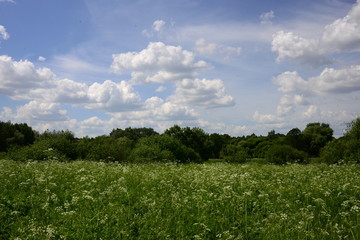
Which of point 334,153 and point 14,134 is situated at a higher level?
point 14,134

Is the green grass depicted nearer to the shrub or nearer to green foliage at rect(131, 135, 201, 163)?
green foliage at rect(131, 135, 201, 163)

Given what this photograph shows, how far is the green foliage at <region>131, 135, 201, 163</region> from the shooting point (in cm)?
3281

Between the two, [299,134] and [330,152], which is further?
[299,134]

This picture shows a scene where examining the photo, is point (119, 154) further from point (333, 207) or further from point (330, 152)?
point (333, 207)

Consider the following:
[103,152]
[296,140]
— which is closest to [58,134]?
[103,152]

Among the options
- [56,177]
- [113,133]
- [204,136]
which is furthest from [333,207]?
[113,133]

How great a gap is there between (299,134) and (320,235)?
257 feet

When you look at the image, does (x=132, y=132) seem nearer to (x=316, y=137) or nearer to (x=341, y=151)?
(x=316, y=137)

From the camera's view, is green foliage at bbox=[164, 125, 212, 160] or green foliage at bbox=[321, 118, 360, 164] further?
green foliage at bbox=[164, 125, 212, 160]

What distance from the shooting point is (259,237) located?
7.01 metres

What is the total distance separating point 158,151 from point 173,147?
472 cm

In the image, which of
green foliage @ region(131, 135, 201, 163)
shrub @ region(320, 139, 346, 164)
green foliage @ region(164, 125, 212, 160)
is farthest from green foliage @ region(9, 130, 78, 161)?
green foliage @ region(164, 125, 212, 160)

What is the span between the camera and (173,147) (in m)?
39.0

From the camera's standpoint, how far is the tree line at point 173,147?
33.1 meters
